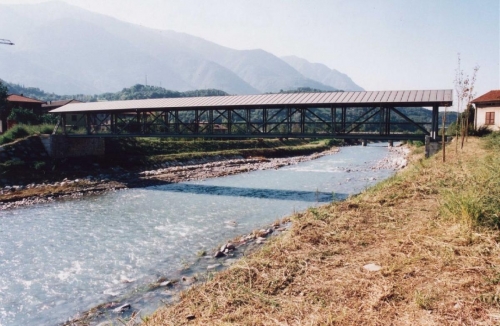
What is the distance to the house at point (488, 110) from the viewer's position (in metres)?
31.4

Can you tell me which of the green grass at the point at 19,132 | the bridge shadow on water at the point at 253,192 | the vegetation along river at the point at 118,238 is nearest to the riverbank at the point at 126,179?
the vegetation along river at the point at 118,238

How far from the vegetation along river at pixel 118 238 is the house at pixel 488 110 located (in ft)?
57.6

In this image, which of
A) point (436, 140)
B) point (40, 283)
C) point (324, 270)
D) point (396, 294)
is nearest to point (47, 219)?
point (40, 283)

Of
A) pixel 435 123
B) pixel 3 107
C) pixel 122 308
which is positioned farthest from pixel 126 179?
pixel 3 107

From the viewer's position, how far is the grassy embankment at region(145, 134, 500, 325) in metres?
3.77

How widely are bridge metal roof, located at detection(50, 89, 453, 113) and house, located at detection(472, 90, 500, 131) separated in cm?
1678

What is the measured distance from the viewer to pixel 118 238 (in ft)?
42.1

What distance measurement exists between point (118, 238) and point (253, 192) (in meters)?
11.0

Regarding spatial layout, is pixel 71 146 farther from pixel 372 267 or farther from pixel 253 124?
pixel 372 267

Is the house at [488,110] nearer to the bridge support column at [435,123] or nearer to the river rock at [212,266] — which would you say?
the bridge support column at [435,123]

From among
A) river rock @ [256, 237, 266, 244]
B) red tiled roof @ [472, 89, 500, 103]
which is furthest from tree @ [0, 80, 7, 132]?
red tiled roof @ [472, 89, 500, 103]

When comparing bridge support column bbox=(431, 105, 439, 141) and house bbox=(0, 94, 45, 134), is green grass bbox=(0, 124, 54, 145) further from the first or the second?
bridge support column bbox=(431, 105, 439, 141)

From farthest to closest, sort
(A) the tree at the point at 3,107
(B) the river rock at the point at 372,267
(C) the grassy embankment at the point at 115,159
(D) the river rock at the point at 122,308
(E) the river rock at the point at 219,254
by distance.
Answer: (A) the tree at the point at 3,107 → (C) the grassy embankment at the point at 115,159 → (E) the river rock at the point at 219,254 → (D) the river rock at the point at 122,308 → (B) the river rock at the point at 372,267

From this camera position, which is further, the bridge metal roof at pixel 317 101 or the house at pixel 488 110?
the house at pixel 488 110
